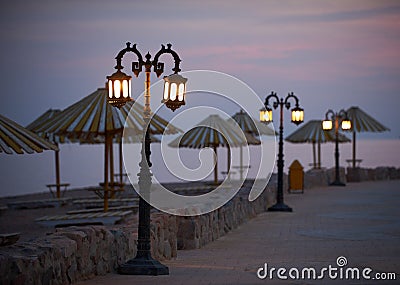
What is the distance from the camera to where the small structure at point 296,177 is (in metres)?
25.3

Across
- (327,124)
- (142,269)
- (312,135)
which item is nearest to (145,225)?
(142,269)

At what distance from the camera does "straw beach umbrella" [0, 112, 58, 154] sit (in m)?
9.27

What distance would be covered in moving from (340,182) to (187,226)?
676 inches

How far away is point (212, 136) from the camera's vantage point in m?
23.5

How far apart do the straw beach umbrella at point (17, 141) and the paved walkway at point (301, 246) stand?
5.76 feet

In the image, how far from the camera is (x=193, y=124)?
2392cm

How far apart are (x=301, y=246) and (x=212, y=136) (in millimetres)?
11055

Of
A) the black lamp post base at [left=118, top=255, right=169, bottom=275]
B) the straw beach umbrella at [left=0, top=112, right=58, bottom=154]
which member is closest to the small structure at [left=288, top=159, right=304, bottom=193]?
the straw beach umbrella at [left=0, top=112, right=58, bottom=154]

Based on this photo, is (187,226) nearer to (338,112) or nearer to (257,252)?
(257,252)

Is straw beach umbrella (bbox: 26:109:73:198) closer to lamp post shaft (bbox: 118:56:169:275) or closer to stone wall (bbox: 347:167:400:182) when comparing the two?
lamp post shaft (bbox: 118:56:169:275)

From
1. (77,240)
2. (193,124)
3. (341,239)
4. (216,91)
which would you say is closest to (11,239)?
(77,240)

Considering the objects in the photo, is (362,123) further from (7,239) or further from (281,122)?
(7,239)

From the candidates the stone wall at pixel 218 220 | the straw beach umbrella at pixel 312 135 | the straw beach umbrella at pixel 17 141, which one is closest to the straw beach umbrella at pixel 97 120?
the stone wall at pixel 218 220

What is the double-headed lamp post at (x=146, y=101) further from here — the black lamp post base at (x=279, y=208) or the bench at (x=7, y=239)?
the black lamp post base at (x=279, y=208)
